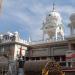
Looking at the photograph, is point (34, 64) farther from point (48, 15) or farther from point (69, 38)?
point (48, 15)

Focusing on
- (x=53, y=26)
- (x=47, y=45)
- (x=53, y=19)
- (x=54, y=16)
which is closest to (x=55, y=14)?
(x=54, y=16)

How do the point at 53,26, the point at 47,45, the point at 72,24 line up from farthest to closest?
1. the point at 53,26
2. the point at 47,45
3. the point at 72,24

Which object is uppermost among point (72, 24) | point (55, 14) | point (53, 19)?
point (55, 14)

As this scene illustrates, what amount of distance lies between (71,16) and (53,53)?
7007 mm

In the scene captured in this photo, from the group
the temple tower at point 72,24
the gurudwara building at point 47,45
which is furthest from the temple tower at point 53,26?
the temple tower at point 72,24

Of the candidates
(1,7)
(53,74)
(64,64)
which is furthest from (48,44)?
(1,7)

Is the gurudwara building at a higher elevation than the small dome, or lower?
lower

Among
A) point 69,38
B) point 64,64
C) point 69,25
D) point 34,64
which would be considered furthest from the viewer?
point 69,25

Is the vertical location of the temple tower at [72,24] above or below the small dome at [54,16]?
below

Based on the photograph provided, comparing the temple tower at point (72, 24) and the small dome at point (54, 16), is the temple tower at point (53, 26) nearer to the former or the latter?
the small dome at point (54, 16)

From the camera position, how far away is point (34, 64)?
24359mm

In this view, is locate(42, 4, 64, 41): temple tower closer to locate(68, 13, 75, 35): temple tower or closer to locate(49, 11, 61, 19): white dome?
locate(49, 11, 61, 19): white dome

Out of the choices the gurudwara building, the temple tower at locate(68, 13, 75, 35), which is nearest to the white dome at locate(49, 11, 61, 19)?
the gurudwara building

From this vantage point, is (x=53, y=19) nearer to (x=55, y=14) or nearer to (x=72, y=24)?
(x=55, y=14)
